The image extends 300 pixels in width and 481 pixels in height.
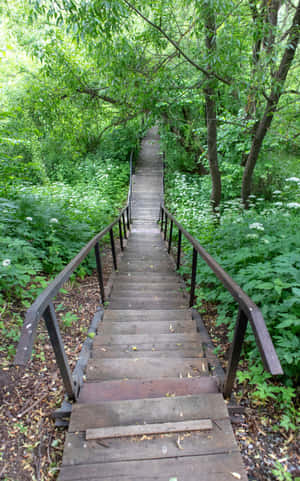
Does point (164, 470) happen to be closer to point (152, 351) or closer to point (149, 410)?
point (149, 410)

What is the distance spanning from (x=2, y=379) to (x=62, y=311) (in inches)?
40.6

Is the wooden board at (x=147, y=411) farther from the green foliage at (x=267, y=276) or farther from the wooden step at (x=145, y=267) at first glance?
the wooden step at (x=145, y=267)

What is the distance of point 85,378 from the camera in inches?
75.8

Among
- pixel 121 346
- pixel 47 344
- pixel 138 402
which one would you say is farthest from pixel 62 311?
pixel 138 402

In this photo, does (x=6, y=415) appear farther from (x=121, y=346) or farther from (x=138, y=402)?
(x=121, y=346)

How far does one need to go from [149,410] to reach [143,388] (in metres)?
0.21

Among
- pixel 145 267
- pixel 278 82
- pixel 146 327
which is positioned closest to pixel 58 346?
pixel 146 327

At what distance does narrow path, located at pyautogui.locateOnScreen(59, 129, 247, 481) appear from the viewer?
1.31m

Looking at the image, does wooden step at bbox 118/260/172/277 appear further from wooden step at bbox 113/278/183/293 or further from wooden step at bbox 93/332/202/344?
wooden step at bbox 93/332/202/344

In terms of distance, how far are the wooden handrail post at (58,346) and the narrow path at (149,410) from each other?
0.12m

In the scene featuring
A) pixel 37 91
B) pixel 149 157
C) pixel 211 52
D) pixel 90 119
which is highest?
pixel 211 52

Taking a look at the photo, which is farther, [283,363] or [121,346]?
[121,346]

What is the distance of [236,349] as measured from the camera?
5.11ft

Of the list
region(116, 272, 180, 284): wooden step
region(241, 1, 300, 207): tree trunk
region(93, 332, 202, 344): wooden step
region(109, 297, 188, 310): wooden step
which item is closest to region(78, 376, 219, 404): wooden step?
region(93, 332, 202, 344): wooden step
